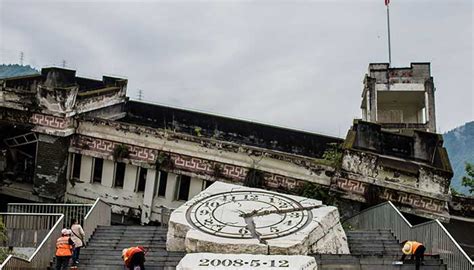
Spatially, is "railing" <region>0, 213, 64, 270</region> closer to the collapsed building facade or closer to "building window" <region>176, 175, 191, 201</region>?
the collapsed building facade

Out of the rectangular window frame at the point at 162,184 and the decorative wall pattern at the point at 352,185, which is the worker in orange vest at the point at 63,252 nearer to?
the rectangular window frame at the point at 162,184

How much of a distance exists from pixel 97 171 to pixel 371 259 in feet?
49.1

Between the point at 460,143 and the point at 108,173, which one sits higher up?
the point at 460,143

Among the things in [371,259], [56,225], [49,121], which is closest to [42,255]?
[56,225]

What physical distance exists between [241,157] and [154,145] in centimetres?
406

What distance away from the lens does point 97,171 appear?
2505 centimetres

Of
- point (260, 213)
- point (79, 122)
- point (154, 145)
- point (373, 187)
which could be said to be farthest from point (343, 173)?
point (79, 122)

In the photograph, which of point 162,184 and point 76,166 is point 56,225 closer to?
point 162,184

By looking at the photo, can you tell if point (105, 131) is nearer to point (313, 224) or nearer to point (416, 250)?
point (313, 224)

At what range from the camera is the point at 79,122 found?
2469 centimetres

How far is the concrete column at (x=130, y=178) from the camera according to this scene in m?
24.2

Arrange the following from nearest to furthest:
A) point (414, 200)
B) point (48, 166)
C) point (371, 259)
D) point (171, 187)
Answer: point (371, 259)
point (414, 200)
point (171, 187)
point (48, 166)

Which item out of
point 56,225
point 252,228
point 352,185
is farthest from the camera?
point 352,185

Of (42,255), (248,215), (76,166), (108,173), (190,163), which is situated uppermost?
(190,163)
